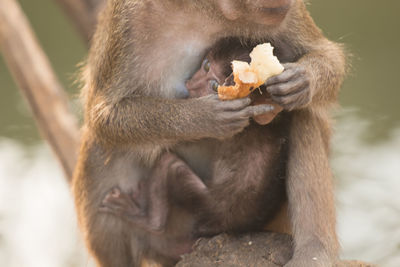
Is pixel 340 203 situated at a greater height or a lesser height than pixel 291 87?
lesser

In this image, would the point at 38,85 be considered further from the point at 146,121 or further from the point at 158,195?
the point at 146,121

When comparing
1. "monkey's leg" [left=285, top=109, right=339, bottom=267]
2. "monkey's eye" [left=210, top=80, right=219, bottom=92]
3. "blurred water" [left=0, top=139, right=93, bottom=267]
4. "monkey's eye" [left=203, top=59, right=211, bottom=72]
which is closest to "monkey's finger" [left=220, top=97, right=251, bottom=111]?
"monkey's eye" [left=210, top=80, right=219, bottom=92]

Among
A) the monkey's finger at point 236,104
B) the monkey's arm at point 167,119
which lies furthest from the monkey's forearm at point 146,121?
the monkey's finger at point 236,104

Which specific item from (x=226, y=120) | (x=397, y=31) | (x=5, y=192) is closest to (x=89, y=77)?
(x=226, y=120)

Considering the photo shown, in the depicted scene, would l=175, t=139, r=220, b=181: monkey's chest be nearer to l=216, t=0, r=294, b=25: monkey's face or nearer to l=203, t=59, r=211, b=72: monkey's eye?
l=203, t=59, r=211, b=72: monkey's eye

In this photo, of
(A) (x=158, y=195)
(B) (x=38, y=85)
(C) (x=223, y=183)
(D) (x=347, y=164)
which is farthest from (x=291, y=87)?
(D) (x=347, y=164)

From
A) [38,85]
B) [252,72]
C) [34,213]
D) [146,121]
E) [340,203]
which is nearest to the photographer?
[252,72]

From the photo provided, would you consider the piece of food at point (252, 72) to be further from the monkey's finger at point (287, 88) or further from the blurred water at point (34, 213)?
the blurred water at point (34, 213)

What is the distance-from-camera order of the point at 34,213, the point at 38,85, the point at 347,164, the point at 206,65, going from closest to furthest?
1. the point at 206,65
2. the point at 38,85
3. the point at 347,164
4. the point at 34,213
